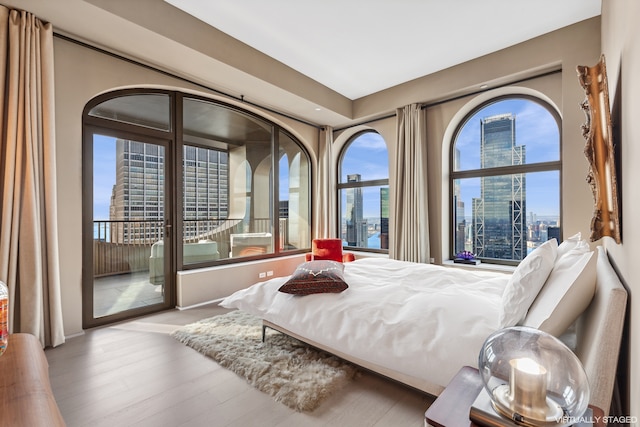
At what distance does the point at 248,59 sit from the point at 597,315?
12.3 feet

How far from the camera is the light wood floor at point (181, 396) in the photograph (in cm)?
165

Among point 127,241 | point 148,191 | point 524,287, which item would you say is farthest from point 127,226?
point 524,287

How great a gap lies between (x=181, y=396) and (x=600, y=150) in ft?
8.78

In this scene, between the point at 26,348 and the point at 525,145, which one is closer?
the point at 26,348

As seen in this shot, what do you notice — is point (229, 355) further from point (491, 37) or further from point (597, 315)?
point (491, 37)

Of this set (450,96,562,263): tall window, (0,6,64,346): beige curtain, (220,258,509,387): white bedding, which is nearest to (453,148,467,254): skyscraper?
(450,96,562,263): tall window

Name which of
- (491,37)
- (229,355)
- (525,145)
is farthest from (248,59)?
A: (525,145)

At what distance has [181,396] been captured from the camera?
187 cm

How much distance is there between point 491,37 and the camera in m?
3.30

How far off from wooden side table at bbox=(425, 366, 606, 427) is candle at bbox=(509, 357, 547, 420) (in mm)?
143

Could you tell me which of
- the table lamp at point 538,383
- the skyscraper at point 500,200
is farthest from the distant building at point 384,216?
the table lamp at point 538,383

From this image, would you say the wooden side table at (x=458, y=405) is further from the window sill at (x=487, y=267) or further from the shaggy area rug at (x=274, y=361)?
the window sill at (x=487, y=267)

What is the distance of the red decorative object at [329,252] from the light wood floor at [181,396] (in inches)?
95.0

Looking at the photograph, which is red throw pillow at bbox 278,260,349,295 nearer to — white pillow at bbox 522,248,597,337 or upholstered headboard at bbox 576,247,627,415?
white pillow at bbox 522,248,597,337
